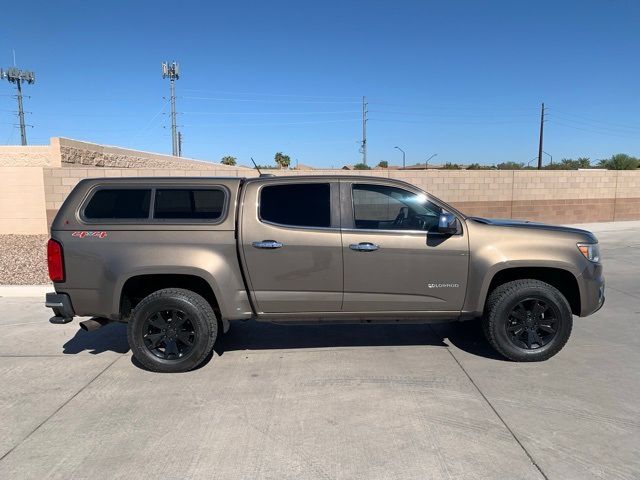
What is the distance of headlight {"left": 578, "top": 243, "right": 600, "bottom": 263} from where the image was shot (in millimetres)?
4777

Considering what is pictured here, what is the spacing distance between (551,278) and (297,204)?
9.03 feet

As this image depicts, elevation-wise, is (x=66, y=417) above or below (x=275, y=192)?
below

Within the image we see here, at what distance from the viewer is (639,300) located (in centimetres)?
732

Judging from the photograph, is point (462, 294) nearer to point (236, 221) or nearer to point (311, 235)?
point (311, 235)

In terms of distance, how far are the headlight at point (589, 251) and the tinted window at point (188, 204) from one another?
11.7ft

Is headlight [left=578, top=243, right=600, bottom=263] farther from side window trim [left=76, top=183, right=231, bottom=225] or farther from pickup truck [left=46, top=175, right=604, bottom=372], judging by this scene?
side window trim [left=76, top=183, right=231, bottom=225]

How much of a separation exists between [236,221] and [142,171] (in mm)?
10204

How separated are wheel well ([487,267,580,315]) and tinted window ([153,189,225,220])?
113 inches

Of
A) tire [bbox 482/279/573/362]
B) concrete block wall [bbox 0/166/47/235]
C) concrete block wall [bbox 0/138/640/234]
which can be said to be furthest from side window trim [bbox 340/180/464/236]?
concrete block wall [bbox 0/166/47/235]

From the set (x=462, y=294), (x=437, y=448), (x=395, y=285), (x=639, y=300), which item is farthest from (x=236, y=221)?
(x=639, y=300)

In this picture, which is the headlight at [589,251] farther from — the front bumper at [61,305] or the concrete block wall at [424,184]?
the concrete block wall at [424,184]

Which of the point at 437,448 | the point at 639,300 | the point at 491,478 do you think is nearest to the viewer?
the point at 491,478

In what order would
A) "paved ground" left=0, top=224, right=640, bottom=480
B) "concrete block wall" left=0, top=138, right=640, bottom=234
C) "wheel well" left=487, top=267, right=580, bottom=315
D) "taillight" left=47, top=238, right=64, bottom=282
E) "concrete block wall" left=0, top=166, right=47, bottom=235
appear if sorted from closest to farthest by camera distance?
"paved ground" left=0, top=224, right=640, bottom=480 < "taillight" left=47, top=238, right=64, bottom=282 < "wheel well" left=487, top=267, right=580, bottom=315 < "concrete block wall" left=0, top=138, right=640, bottom=234 < "concrete block wall" left=0, top=166, right=47, bottom=235

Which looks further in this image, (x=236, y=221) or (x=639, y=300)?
(x=639, y=300)
